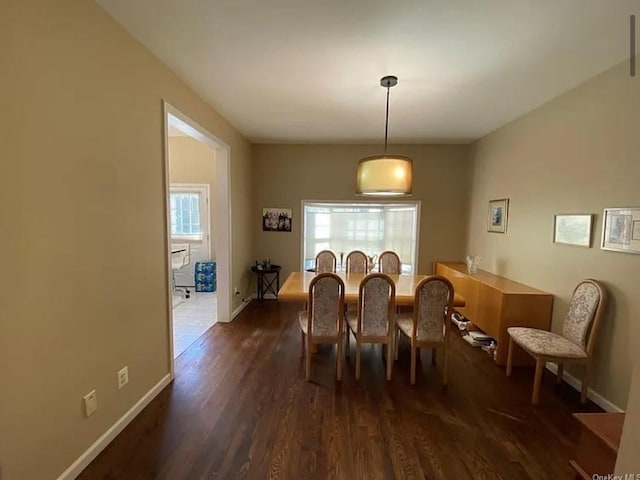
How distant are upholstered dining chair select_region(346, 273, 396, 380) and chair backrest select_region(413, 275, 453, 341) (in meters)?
0.22

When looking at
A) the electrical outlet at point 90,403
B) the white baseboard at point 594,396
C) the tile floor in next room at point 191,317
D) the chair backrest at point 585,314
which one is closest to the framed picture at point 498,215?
the chair backrest at point 585,314

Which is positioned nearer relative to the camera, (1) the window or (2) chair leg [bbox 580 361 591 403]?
(2) chair leg [bbox 580 361 591 403]

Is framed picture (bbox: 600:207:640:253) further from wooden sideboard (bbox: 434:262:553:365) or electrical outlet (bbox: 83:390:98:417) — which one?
electrical outlet (bbox: 83:390:98:417)

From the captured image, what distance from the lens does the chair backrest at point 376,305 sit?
8.68ft

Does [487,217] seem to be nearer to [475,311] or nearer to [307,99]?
[475,311]

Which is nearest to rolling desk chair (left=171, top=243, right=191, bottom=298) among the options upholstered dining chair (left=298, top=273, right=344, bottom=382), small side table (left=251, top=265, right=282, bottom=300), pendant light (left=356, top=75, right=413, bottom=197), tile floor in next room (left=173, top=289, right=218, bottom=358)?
tile floor in next room (left=173, top=289, right=218, bottom=358)

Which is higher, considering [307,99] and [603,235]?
[307,99]

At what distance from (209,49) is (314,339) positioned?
246 centimetres

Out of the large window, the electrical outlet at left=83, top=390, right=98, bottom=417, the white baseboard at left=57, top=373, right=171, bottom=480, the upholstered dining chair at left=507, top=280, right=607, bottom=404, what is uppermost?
the large window

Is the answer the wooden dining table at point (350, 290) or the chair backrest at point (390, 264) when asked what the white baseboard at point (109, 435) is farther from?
the chair backrest at point (390, 264)

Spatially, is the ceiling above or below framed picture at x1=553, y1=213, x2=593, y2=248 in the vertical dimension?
above

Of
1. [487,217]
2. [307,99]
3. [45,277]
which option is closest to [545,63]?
[307,99]

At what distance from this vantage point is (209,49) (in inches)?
88.2

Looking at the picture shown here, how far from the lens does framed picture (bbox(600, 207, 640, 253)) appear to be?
215cm
